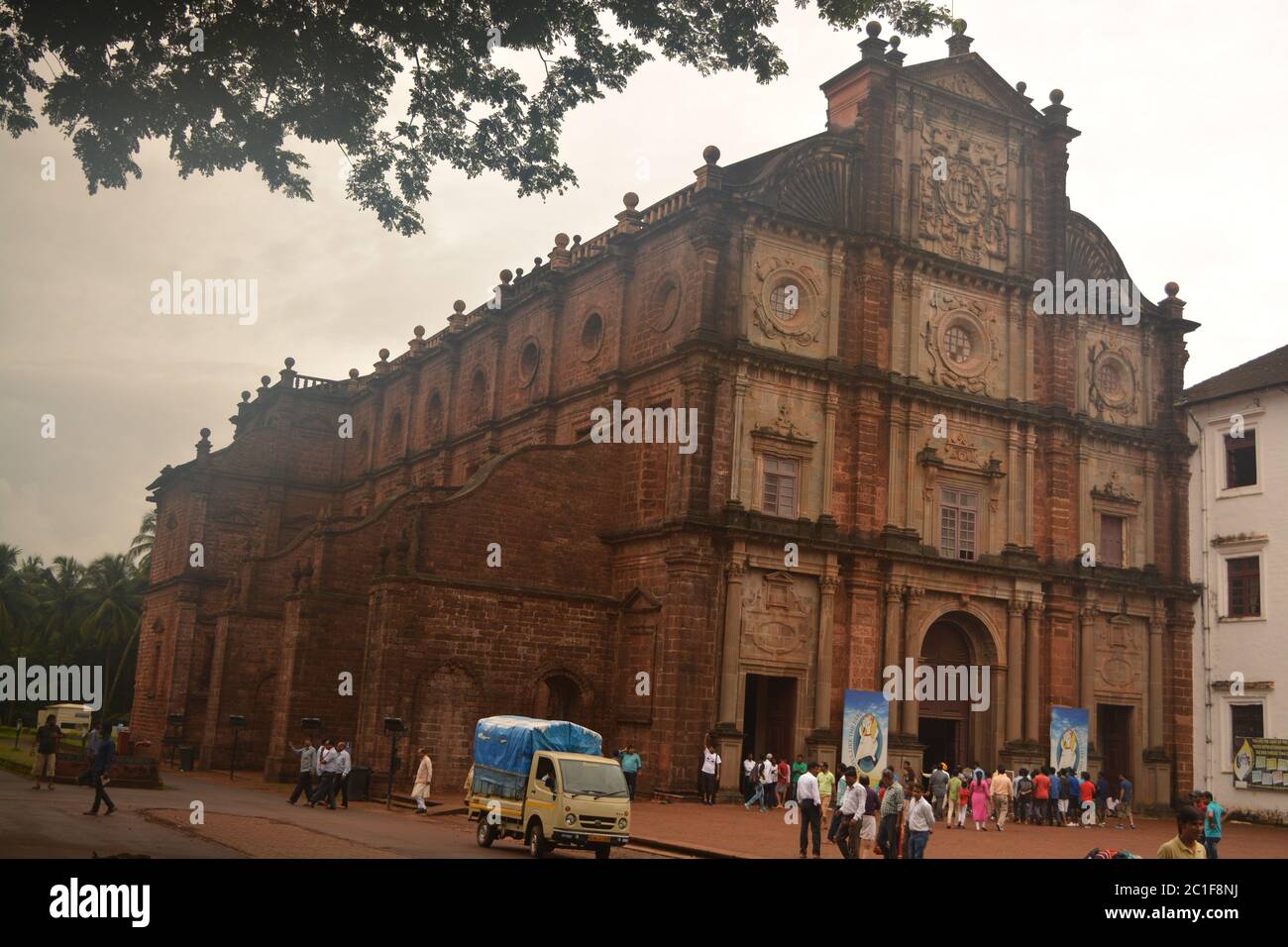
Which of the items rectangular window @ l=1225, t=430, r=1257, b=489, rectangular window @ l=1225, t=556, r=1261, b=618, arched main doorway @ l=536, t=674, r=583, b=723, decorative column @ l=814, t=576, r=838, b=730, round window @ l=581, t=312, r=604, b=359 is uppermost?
round window @ l=581, t=312, r=604, b=359

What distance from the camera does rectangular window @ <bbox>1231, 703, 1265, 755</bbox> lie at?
36.6 m

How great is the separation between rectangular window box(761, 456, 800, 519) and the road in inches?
445

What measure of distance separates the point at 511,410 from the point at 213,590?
15.4m

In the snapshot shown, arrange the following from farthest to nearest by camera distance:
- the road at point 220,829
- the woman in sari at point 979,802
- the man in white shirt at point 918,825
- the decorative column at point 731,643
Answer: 1. the decorative column at point 731,643
2. the woman in sari at point 979,802
3. the man in white shirt at point 918,825
4. the road at point 220,829

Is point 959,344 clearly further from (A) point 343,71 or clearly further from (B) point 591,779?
(A) point 343,71

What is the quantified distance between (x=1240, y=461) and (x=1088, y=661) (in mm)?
8139

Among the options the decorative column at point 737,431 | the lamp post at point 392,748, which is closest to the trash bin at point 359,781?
the lamp post at point 392,748

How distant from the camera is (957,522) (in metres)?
35.6

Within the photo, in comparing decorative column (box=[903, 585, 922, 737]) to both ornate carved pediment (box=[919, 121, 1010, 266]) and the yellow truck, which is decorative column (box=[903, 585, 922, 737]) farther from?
the yellow truck

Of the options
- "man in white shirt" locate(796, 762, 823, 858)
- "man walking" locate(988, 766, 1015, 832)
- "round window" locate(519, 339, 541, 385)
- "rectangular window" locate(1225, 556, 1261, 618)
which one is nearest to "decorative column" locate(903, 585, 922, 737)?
"man walking" locate(988, 766, 1015, 832)

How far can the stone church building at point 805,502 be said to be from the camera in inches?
1240

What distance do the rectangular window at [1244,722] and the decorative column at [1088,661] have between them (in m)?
4.40

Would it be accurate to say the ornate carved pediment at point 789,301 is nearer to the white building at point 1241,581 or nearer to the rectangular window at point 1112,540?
the rectangular window at point 1112,540
